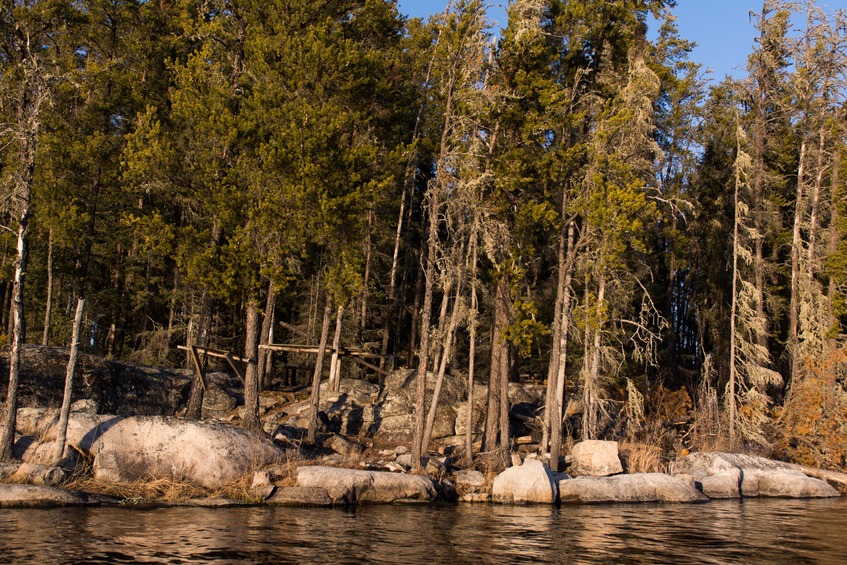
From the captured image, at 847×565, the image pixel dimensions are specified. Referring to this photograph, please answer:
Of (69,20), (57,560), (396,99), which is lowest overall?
(57,560)

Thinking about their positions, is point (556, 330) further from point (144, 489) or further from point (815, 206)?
point (815, 206)

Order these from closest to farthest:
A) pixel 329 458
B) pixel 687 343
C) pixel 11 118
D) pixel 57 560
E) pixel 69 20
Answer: pixel 57 560 < pixel 11 118 < pixel 329 458 < pixel 69 20 < pixel 687 343

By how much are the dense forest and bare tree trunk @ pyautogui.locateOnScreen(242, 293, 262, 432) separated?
0.07 metres

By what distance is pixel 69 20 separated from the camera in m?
27.0

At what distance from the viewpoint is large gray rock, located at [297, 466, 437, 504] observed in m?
16.9

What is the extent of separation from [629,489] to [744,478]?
5.05 metres

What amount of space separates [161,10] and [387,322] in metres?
16.5

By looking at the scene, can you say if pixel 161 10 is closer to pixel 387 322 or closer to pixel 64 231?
pixel 64 231

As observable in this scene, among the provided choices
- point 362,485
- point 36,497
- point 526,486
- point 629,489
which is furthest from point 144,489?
point 629,489

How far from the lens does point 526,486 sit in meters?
17.9

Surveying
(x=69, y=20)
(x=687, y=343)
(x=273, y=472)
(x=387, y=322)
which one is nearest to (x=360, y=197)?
(x=273, y=472)

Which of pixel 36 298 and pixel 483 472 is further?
pixel 36 298

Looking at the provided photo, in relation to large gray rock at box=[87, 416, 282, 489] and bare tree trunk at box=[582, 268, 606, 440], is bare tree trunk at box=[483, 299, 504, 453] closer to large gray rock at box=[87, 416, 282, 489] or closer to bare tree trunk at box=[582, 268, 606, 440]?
bare tree trunk at box=[582, 268, 606, 440]

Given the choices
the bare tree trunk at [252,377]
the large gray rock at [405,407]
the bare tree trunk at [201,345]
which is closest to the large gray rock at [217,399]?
the bare tree trunk at [201,345]
